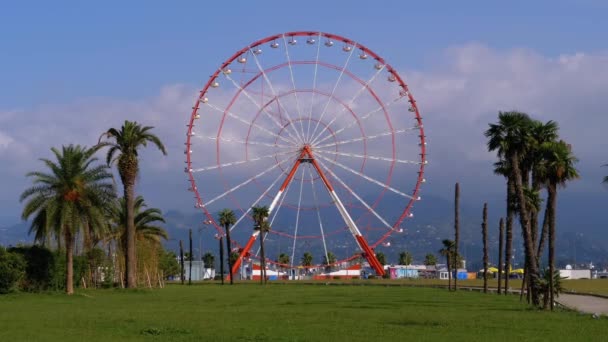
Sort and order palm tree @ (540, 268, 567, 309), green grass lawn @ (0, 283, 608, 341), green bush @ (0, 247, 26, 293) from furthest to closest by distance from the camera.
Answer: green bush @ (0, 247, 26, 293), palm tree @ (540, 268, 567, 309), green grass lawn @ (0, 283, 608, 341)

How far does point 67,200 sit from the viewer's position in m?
66.5

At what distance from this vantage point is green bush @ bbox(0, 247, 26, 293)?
203 feet

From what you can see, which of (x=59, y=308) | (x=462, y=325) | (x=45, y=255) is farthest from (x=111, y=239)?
(x=462, y=325)

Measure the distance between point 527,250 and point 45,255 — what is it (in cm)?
3258

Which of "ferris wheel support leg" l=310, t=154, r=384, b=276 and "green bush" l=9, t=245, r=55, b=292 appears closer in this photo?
"green bush" l=9, t=245, r=55, b=292

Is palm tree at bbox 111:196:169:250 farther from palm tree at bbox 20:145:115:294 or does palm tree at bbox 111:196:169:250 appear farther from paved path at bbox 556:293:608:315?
paved path at bbox 556:293:608:315

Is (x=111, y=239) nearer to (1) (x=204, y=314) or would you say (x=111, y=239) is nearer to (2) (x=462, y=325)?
(1) (x=204, y=314)

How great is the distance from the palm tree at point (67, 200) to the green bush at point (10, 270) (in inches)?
118

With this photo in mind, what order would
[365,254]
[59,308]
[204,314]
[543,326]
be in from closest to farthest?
[543,326]
[204,314]
[59,308]
[365,254]

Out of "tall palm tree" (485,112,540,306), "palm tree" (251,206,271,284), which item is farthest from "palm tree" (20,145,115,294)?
"palm tree" (251,206,271,284)

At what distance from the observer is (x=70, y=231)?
6662 centimetres

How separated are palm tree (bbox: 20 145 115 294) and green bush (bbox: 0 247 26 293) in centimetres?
299

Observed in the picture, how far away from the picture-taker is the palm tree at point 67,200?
66125 mm

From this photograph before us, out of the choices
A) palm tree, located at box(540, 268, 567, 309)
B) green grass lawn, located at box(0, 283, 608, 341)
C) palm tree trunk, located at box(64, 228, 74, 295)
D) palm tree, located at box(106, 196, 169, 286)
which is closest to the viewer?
green grass lawn, located at box(0, 283, 608, 341)
